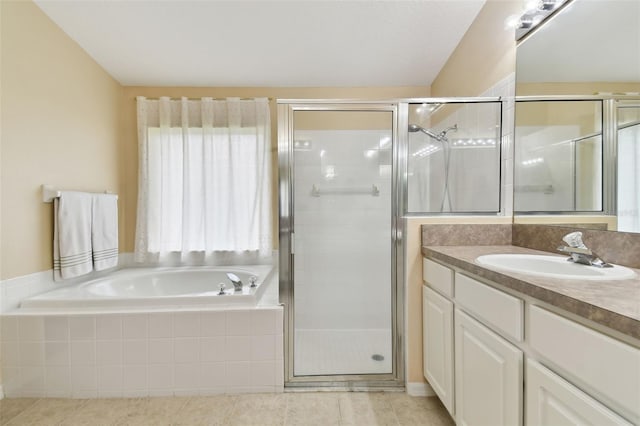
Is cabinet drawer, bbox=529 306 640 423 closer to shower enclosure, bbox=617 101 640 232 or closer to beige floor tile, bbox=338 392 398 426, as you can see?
shower enclosure, bbox=617 101 640 232

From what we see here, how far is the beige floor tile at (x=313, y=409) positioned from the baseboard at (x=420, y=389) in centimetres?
45

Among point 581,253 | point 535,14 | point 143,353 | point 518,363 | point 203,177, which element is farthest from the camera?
point 203,177

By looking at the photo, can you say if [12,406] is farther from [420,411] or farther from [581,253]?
[581,253]

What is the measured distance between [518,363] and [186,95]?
313 centimetres

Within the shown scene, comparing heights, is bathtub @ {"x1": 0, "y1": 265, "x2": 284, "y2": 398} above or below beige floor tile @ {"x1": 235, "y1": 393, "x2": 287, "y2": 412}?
above

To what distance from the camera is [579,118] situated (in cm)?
127

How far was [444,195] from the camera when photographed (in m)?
1.79

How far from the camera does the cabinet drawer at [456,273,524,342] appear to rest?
902 millimetres

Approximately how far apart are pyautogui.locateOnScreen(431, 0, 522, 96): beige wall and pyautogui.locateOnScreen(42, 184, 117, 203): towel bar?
2.98 m

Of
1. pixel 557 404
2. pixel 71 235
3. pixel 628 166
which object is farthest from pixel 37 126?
pixel 628 166

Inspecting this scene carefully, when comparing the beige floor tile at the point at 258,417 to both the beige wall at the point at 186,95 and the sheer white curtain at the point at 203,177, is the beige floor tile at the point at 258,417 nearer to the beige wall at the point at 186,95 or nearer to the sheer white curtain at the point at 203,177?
the sheer white curtain at the point at 203,177

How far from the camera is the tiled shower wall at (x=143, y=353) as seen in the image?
5.35 ft

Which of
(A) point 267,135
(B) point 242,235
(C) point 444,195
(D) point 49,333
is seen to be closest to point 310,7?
(A) point 267,135

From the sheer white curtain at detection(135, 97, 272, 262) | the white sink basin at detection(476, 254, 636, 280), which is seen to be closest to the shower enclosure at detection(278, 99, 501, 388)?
the white sink basin at detection(476, 254, 636, 280)
